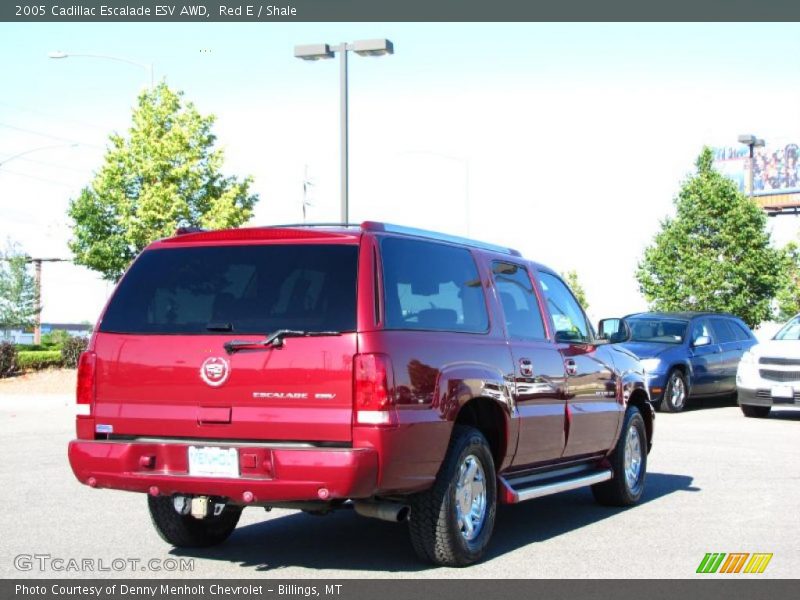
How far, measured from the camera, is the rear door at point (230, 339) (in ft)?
21.1

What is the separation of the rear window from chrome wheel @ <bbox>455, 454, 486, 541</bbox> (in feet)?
4.39

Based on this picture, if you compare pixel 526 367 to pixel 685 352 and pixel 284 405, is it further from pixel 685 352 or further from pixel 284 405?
pixel 685 352

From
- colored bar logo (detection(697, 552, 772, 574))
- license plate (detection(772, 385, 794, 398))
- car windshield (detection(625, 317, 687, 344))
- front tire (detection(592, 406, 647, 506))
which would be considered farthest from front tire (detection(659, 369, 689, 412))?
colored bar logo (detection(697, 552, 772, 574))

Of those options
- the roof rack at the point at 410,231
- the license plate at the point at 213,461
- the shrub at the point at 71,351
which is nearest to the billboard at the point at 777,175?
the shrub at the point at 71,351

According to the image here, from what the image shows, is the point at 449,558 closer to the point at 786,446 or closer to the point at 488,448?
the point at 488,448

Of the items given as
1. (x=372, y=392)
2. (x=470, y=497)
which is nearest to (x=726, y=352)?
(x=470, y=497)

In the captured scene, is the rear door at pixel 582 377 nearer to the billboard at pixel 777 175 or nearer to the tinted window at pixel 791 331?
the tinted window at pixel 791 331

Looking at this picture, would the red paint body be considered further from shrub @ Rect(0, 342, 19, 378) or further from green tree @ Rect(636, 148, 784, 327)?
green tree @ Rect(636, 148, 784, 327)

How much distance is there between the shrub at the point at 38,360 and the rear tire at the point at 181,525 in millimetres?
25543

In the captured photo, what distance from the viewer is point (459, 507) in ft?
23.4

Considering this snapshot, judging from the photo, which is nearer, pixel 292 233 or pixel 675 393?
pixel 292 233

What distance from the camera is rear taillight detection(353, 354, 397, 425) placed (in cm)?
635

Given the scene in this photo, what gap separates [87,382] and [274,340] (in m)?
1.29
